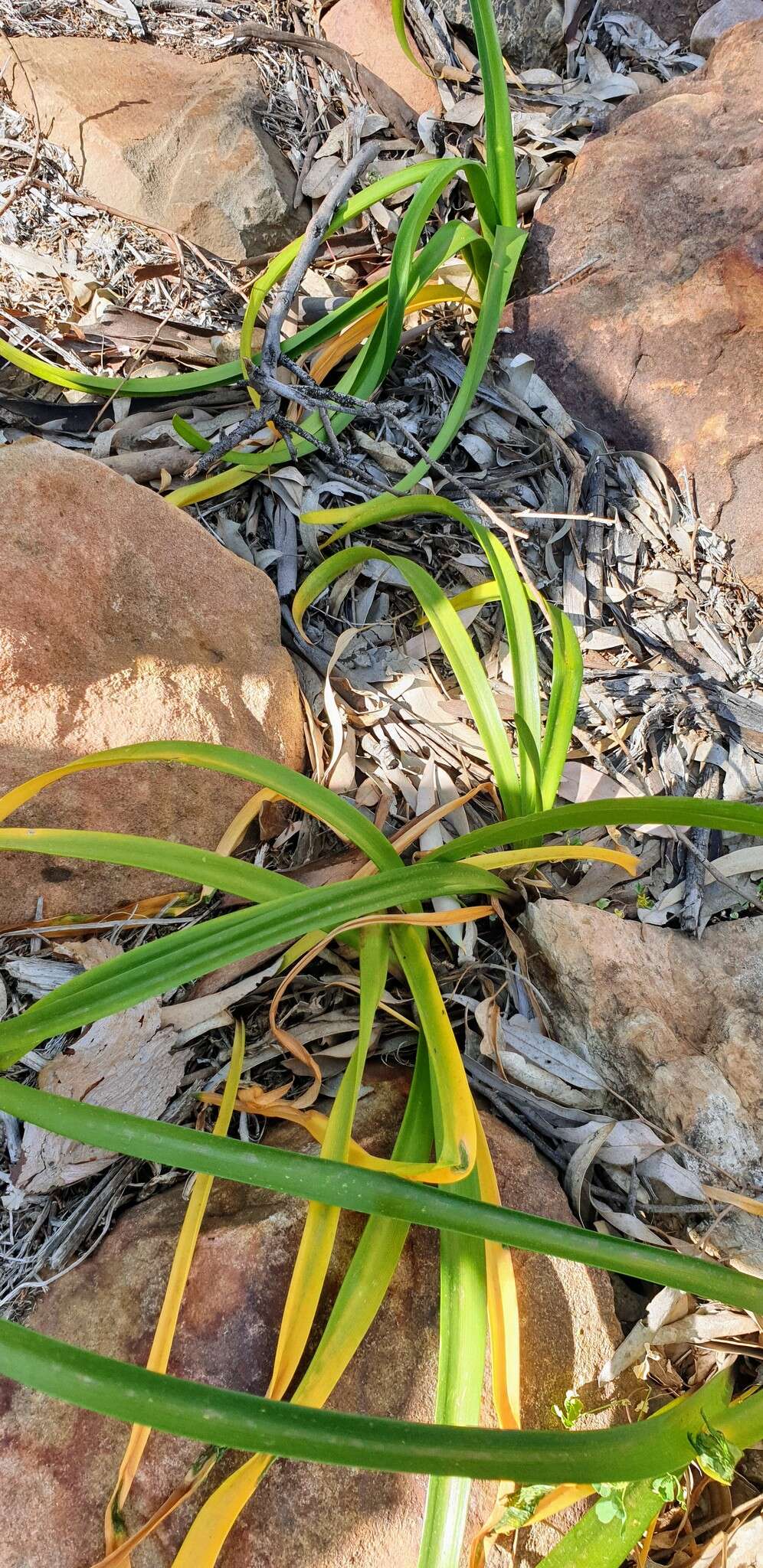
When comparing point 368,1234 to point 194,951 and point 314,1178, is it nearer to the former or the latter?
point 314,1178

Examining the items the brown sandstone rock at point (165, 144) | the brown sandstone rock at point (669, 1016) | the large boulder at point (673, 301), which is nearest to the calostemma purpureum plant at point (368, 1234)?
the brown sandstone rock at point (669, 1016)

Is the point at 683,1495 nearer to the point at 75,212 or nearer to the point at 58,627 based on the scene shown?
the point at 58,627

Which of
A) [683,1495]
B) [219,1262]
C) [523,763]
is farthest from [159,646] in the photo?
[683,1495]

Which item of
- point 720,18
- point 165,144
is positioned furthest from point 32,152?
point 720,18

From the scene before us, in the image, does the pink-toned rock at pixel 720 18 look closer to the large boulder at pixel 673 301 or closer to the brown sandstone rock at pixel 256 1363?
the large boulder at pixel 673 301

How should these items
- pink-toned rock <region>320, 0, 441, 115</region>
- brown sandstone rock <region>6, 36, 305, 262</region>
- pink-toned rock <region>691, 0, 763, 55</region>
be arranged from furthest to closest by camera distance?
pink-toned rock <region>691, 0, 763, 55</region> < pink-toned rock <region>320, 0, 441, 115</region> < brown sandstone rock <region>6, 36, 305, 262</region>

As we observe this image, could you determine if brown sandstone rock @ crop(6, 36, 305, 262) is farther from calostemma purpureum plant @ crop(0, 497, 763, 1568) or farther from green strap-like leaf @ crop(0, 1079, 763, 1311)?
green strap-like leaf @ crop(0, 1079, 763, 1311)

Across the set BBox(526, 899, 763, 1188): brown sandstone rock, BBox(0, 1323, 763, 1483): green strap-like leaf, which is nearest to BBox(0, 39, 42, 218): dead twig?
BBox(526, 899, 763, 1188): brown sandstone rock
